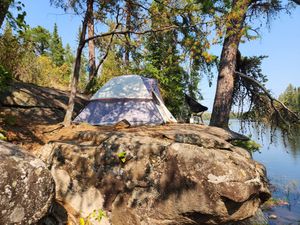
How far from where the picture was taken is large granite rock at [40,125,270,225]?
16.6 ft

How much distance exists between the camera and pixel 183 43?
731cm

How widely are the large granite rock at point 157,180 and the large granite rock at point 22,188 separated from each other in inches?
55.9

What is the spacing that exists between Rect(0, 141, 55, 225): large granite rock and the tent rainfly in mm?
4278

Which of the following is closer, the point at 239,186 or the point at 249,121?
the point at 239,186

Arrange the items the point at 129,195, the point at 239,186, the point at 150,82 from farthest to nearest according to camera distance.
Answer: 1. the point at 150,82
2. the point at 129,195
3. the point at 239,186

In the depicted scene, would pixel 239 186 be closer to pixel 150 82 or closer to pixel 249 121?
pixel 150 82

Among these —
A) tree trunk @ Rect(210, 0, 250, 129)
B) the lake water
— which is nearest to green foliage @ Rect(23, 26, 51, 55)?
tree trunk @ Rect(210, 0, 250, 129)

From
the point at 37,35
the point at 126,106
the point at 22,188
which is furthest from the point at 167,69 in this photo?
the point at 22,188

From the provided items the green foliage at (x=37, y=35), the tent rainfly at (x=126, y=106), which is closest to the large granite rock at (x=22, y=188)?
the green foliage at (x=37, y=35)

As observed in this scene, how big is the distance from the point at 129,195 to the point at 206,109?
878 cm

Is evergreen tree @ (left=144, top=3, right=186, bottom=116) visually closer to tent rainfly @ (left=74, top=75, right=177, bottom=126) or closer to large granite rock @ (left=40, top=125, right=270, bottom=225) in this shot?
tent rainfly @ (left=74, top=75, right=177, bottom=126)

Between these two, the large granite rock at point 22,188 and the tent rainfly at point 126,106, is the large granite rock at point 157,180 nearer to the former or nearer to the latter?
the large granite rock at point 22,188

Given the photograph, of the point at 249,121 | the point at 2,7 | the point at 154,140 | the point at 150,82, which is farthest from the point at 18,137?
the point at 249,121

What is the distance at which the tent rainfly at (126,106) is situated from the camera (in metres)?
8.41
